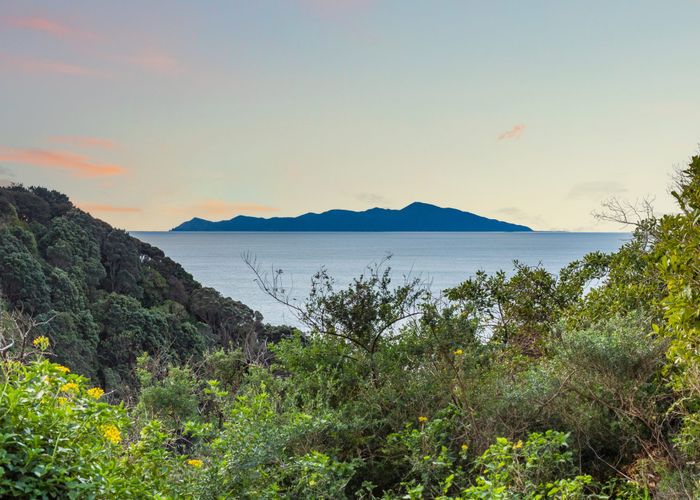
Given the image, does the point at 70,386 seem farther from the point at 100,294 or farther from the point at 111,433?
the point at 100,294

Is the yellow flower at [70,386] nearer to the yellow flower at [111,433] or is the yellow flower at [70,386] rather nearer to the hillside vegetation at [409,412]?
the hillside vegetation at [409,412]

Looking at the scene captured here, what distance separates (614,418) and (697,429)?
94 centimetres

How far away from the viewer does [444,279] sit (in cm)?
6175

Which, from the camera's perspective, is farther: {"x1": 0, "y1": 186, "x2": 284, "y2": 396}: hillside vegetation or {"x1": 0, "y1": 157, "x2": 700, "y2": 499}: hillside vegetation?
{"x1": 0, "y1": 186, "x2": 284, "y2": 396}: hillside vegetation

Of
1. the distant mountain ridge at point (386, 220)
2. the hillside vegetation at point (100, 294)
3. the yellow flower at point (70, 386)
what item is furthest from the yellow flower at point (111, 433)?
the distant mountain ridge at point (386, 220)

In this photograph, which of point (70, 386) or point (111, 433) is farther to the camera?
point (111, 433)

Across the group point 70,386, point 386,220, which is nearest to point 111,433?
point 70,386

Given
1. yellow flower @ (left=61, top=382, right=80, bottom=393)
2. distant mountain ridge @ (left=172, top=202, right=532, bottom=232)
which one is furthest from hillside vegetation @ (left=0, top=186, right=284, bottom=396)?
distant mountain ridge @ (left=172, top=202, right=532, bottom=232)

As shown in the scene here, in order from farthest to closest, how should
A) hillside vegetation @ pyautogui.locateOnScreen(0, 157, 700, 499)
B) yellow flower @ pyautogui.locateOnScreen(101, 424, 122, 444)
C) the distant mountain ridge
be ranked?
the distant mountain ridge, yellow flower @ pyautogui.locateOnScreen(101, 424, 122, 444), hillside vegetation @ pyautogui.locateOnScreen(0, 157, 700, 499)

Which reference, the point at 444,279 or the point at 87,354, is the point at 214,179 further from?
the point at 444,279

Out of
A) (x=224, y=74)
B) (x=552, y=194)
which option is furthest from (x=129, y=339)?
(x=552, y=194)

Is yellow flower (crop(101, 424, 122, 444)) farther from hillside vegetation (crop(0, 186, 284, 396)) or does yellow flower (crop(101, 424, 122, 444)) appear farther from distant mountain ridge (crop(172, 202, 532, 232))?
distant mountain ridge (crop(172, 202, 532, 232))

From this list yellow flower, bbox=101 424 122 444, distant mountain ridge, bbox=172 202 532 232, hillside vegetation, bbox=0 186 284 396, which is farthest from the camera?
distant mountain ridge, bbox=172 202 532 232

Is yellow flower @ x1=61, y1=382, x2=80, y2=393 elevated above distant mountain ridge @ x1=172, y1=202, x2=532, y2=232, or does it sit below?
below
